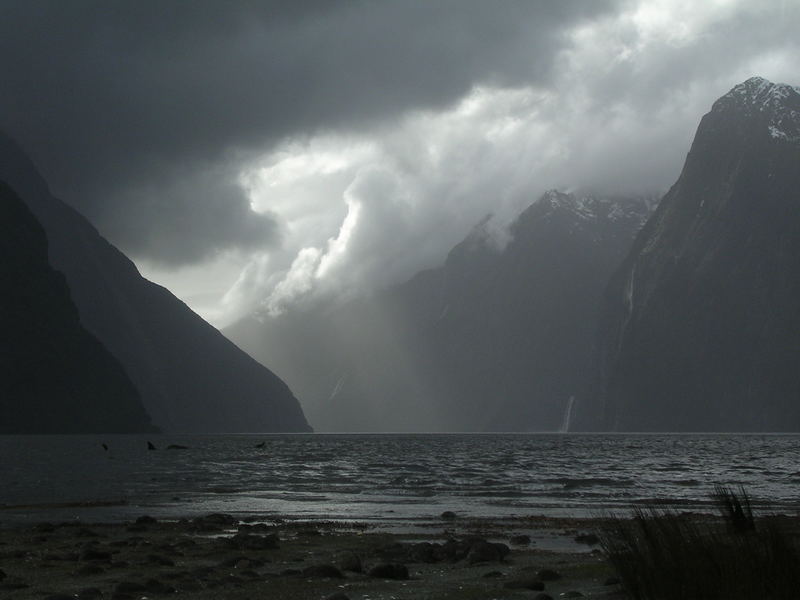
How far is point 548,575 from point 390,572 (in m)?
2.83

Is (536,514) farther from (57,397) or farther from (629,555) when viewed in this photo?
(57,397)

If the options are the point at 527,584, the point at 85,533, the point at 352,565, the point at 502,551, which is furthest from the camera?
the point at 85,533

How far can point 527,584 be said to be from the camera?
14.8m

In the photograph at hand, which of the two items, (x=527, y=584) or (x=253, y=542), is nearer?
(x=527, y=584)

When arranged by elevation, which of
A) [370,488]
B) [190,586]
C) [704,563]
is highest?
[704,563]

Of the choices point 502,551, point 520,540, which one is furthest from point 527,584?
point 520,540

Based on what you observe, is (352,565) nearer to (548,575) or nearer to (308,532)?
(548,575)

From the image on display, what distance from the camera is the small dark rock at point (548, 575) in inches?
627

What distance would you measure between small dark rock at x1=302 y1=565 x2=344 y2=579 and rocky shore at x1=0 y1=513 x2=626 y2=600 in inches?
0.7

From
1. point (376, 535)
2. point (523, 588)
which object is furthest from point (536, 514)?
point (523, 588)

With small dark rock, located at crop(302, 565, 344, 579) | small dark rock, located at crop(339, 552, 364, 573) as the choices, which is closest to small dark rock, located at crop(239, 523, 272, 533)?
small dark rock, located at crop(339, 552, 364, 573)

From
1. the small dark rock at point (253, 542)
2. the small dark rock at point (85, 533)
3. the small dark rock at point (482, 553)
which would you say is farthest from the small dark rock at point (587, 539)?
the small dark rock at point (85, 533)

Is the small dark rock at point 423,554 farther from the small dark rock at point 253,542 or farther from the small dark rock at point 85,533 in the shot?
the small dark rock at point 85,533

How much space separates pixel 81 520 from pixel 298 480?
982 inches
